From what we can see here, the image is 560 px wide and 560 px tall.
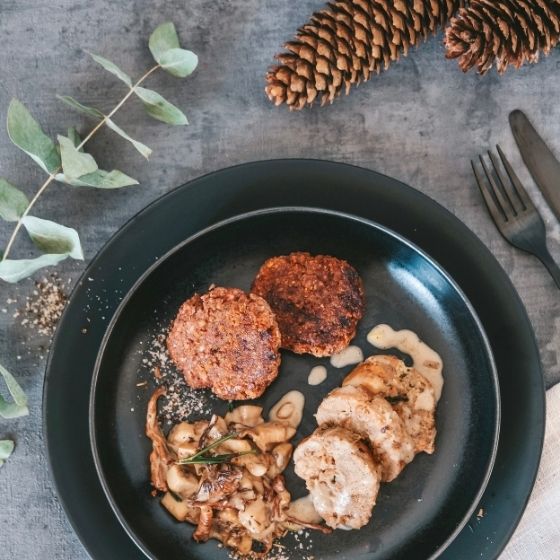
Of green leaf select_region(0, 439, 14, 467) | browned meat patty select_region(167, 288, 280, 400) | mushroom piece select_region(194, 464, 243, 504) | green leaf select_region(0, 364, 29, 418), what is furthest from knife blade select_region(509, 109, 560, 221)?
green leaf select_region(0, 439, 14, 467)

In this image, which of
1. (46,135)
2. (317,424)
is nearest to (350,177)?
(317,424)

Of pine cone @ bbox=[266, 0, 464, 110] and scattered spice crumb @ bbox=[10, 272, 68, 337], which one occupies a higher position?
pine cone @ bbox=[266, 0, 464, 110]

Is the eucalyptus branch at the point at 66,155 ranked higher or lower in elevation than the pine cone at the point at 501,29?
lower

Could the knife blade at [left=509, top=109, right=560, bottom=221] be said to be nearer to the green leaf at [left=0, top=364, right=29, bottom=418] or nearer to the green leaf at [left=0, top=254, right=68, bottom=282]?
→ the green leaf at [left=0, top=254, right=68, bottom=282]

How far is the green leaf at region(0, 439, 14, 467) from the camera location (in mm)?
1443

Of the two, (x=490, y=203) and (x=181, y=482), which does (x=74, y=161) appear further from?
(x=490, y=203)

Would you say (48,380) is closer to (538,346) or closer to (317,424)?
(317,424)

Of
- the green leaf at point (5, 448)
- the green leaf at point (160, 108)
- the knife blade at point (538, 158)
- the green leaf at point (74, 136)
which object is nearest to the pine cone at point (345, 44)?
the green leaf at point (160, 108)

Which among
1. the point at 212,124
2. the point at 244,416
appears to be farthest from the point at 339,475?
the point at 212,124

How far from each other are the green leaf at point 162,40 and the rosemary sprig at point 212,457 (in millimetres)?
798

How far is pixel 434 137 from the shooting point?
4.93 ft

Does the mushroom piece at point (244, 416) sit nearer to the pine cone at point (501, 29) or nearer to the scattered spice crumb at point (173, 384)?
the scattered spice crumb at point (173, 384)

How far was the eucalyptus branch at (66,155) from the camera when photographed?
4.29 feet

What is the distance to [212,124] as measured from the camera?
4.89 feet
